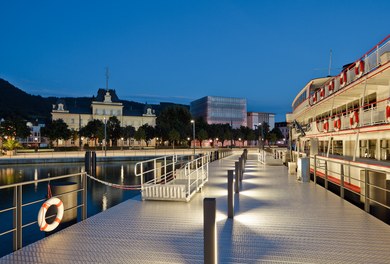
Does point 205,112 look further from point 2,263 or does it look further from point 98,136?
point 2,263

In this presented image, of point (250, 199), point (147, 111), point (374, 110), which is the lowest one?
point (250, 199)

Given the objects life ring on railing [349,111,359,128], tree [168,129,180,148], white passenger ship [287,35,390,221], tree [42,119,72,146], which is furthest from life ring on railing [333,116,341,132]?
tree [42,119,72,146]

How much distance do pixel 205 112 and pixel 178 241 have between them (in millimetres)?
117247

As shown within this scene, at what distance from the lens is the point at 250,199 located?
1058cm

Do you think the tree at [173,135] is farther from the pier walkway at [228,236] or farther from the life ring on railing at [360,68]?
the pier walkway at [228,236]

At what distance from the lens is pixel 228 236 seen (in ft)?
20.9

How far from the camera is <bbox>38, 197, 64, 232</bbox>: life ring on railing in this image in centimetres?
624

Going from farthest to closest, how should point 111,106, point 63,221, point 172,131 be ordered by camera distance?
point 111,106
point 172,131
point 63,221

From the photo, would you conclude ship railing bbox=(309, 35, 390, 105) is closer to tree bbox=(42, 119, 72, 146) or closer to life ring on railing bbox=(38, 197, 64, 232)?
life ring on railing bbox=(38, 197, 64, 232)

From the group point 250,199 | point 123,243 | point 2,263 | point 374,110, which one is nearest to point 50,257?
point 2,263

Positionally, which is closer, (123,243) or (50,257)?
(50,257)

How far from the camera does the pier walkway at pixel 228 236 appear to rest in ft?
17.3

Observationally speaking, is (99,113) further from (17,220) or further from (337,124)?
(17,220)

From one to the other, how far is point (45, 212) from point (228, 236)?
3807 mm
